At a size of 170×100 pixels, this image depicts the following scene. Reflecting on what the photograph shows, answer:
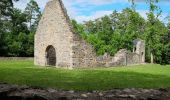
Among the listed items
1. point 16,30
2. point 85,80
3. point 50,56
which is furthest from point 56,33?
point 16,30

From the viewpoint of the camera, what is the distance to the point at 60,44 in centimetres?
2673

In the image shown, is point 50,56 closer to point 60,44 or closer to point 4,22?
point 60,44

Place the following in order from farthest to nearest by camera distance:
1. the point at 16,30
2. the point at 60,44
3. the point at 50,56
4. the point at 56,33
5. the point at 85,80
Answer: the point at 16,30 → the point at 50,56 → the point at 56,33 → the point at 60,44 → the point at 85,80

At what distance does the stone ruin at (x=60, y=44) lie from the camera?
84.1 feet

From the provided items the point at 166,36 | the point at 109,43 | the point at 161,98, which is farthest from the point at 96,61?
the point at 166,36

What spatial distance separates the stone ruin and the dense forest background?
21.3m

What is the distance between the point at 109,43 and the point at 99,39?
179 cm

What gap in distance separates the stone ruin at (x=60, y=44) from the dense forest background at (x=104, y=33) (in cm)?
2131

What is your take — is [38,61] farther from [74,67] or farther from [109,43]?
[109,43]

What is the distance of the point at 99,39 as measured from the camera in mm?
58531

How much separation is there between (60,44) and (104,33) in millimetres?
33561

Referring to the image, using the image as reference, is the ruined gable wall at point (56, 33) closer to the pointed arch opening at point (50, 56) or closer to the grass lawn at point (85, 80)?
the pointed arch opening at point (50, 56)

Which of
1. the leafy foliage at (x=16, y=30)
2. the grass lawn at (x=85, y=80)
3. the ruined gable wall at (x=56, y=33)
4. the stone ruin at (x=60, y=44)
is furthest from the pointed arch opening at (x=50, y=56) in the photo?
the leafy foliage at (x=16, y=30)

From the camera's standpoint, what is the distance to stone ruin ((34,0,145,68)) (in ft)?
84.1
